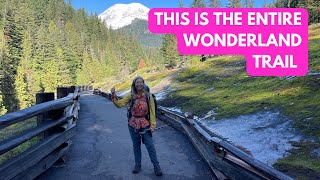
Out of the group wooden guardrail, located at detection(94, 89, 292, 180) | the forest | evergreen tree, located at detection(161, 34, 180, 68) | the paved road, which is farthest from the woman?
evergreen tree, located at detection(161, 34, 180, 68)

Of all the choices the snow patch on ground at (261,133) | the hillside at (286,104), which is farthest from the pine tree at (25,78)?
the snow patch on ground at (261,133)

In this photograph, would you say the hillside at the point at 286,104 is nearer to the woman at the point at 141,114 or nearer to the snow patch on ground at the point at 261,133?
the snow patch on ground at the point at 261,133

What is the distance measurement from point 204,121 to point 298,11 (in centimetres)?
725

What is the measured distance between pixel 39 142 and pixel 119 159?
2531mm

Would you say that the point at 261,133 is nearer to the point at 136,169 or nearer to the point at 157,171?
the point at 157,171

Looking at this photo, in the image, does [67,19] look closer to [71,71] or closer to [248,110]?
[71,71]

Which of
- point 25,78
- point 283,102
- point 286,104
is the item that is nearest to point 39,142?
point 286,104

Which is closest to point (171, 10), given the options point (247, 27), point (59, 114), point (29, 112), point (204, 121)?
point (247, 27)

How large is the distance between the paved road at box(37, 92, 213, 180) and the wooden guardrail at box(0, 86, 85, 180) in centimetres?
42

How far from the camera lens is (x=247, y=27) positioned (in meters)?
16.7

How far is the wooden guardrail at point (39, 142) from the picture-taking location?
5.59 meters

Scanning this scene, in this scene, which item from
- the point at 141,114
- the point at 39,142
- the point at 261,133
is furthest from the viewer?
the point at 261,133

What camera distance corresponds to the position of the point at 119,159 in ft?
29.9

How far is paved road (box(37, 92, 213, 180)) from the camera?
7641mm
